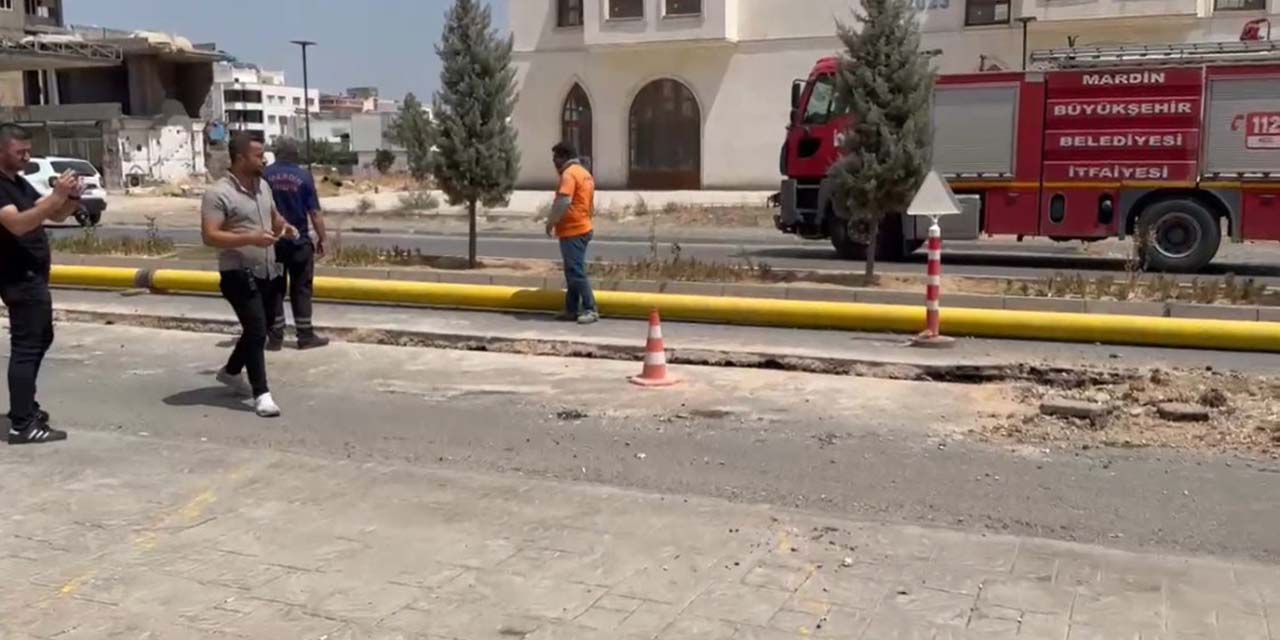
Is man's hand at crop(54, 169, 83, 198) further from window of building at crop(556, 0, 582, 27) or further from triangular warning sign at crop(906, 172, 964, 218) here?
window of building at crop(556, 0, 582, 27)

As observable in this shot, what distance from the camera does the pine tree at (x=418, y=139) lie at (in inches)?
607

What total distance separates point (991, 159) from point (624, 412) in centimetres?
1128

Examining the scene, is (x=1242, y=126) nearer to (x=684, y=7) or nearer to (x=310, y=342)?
(x=310, y=342)

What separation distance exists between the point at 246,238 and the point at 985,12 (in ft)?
108

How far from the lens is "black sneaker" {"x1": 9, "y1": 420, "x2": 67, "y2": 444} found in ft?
22.7

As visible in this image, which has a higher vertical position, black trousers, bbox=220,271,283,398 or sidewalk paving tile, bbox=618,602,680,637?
black trousers, bbox=220,271,283,398

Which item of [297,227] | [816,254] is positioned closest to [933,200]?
[297,227]

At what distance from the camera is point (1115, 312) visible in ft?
38.2

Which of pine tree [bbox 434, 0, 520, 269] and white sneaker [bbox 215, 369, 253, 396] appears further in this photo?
pine tree [bbox 434, 0, 520, 269]

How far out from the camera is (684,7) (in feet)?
129

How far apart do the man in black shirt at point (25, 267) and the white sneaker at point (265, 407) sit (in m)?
1.16

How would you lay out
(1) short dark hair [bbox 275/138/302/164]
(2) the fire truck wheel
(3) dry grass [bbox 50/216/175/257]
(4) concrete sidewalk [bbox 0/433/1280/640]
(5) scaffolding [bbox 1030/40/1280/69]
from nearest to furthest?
(4) concrete sidewalk [bbox 0/433/1280/640] → (1) short dark hair [bbox 275/138/302/164] → (5) scaffolding [bbox 1030/40/1280/69] → (2) the fire truck wheel → (3) dry grass [bbox 50/216/175/257]

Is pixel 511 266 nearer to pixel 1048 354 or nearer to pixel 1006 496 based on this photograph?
pixel 1048 354

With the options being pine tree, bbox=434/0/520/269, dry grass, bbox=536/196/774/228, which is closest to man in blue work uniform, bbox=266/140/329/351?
pine tree, bbox=434/0/520/269
